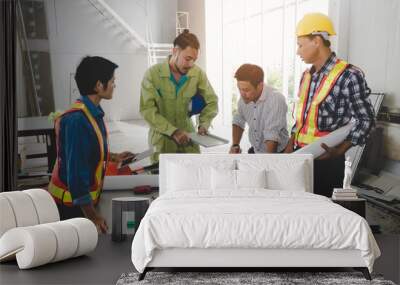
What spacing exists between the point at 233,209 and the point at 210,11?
2.82m

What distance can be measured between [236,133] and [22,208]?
2.53 meters

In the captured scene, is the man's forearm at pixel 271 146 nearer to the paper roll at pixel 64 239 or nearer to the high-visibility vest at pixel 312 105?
the high-visibility vest at pixel 312 105

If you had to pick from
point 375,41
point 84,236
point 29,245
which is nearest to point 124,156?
point 84,236

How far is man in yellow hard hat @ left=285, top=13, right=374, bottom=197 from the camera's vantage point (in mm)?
6801

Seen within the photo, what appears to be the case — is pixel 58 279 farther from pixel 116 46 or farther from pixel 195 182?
pixel 116 46

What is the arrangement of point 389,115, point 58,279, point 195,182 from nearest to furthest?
point 58,279 → point 195,182 → point 389,115

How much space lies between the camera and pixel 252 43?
703cm

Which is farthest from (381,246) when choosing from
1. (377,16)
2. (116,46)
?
(116,46)

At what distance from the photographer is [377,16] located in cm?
665

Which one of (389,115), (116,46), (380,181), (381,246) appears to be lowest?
(381,246)

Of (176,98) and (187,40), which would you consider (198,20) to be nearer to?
(187,40)

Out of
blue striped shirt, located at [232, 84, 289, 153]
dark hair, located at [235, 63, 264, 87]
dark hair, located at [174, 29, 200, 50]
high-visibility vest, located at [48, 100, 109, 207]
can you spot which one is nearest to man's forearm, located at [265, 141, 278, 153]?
blue striped shirt, located at [232, 84, 289, 153]

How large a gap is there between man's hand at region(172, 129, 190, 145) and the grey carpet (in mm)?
2137

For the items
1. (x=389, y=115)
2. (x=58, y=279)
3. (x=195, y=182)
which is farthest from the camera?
(x=389, y=115)
